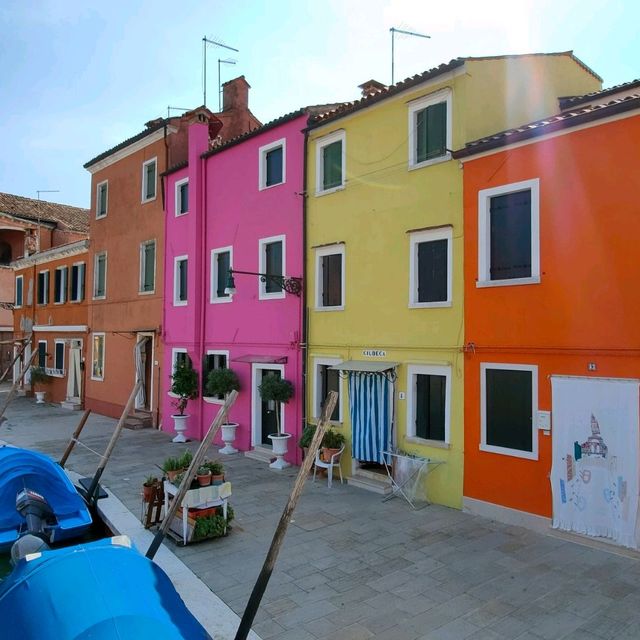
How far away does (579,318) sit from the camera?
28.1ft

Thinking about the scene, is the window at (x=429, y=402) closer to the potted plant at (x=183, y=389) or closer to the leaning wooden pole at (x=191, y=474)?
the leaning wooden pole at (x=191, y=474)

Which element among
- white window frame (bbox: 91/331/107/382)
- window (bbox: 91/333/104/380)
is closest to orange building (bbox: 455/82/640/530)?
white window frame (bbox: 91/331/107/382)

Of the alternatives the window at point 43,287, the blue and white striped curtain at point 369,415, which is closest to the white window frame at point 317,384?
the blue and white striped curtain at point 369,415

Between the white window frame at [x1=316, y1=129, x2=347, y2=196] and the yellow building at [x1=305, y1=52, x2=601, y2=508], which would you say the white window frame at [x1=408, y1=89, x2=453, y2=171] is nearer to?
the yellow building at [x1=305, y1=52, x2=601, y2=508]

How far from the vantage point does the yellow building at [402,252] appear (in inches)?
411

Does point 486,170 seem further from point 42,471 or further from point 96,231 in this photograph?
point 96,231

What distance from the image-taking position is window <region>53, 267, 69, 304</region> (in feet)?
85.1

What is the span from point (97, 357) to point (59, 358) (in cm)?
468

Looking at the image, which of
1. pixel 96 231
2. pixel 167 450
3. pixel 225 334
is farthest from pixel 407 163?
pixel 96 231

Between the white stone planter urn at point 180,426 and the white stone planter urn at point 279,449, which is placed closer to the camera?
the white stone planter urn at point 279,449

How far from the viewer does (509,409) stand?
372 inches

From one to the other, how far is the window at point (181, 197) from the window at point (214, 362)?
509 centimetres

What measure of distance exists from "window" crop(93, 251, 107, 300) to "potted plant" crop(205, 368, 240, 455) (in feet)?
31.8

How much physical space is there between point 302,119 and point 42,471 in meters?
9.96
